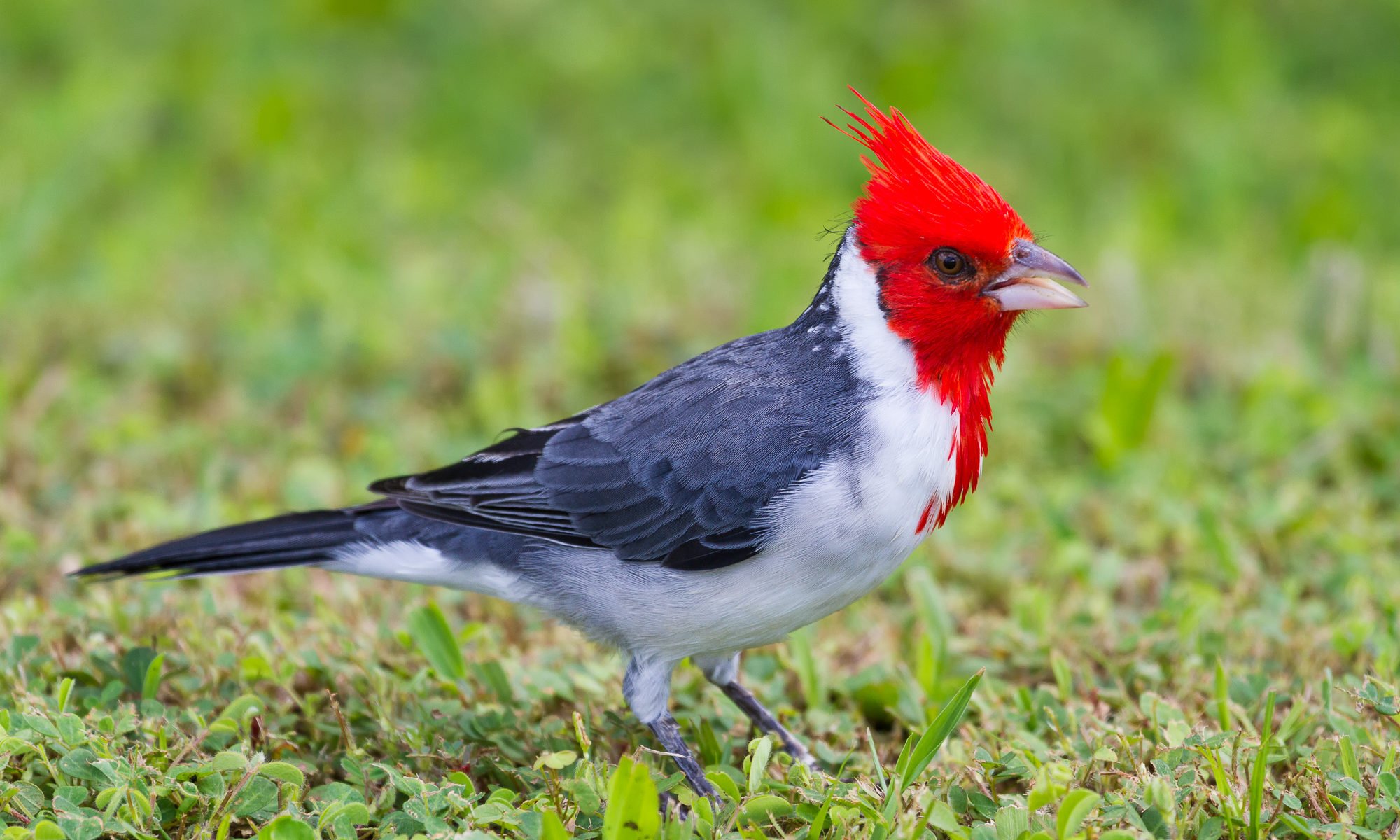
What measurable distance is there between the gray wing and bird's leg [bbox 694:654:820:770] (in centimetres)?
41

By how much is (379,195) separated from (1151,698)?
5534 millimetres

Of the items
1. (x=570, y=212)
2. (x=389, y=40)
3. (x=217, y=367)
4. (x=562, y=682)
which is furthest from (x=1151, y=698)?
(x=389, y=40)

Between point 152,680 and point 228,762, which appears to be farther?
point 152,680

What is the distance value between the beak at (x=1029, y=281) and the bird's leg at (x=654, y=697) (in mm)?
1210

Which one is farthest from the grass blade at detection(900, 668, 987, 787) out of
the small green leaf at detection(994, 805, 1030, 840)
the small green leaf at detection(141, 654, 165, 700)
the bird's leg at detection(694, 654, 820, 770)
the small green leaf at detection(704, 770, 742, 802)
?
the small green leaf at detection(141, 654, 165, 700)

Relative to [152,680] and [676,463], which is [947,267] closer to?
[676,463]

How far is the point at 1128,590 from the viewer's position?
451 centimetres

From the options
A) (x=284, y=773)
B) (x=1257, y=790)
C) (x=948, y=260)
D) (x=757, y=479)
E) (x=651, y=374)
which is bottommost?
(x=1257, y=790)

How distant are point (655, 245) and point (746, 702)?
3.80 m

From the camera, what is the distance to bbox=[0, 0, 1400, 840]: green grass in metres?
3.06

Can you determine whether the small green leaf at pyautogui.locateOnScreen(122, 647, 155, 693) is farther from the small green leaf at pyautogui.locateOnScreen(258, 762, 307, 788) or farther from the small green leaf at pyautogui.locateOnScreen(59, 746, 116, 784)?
the small green leaf at pyautogui.locateOnScreen(258, 762, 307, 788)

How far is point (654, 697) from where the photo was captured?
338 centimetres

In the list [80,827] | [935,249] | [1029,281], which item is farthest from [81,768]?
[1029,281]

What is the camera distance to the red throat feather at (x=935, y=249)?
3.25 metres
